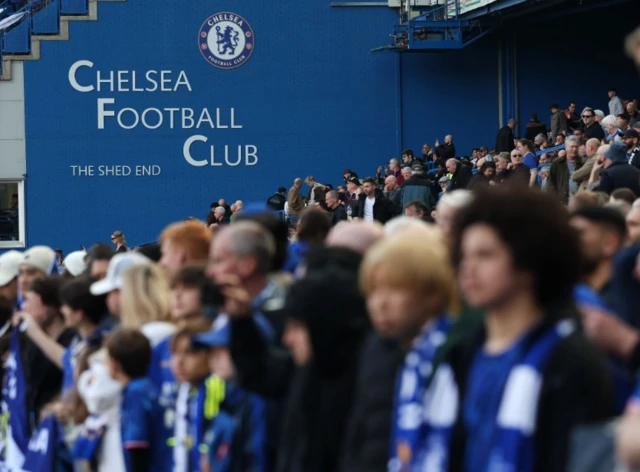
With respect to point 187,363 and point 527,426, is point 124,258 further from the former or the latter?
point 527,426

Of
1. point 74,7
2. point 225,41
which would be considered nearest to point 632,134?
point 225,41

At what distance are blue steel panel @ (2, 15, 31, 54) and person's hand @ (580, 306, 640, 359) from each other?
28.8 m

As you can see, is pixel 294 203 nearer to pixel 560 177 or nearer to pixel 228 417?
pixel 560 177

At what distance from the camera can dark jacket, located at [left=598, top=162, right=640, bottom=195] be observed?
464 inches

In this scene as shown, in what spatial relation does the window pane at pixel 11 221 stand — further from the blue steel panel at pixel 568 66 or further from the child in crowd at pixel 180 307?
the child in crowd at pixel 180 307

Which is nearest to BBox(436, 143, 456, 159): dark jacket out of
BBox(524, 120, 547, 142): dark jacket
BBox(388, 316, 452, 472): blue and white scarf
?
BBox(524, 120, 547, 142): dark jacket

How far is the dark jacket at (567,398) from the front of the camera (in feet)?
10.7

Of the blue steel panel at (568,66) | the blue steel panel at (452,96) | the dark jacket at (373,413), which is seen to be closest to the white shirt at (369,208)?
the blue steel panel at (452,96)

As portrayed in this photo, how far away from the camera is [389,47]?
3089 centimetres

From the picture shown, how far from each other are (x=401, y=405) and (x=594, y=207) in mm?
Result: 1854

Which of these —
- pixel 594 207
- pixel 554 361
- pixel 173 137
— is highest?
pixel 173 137

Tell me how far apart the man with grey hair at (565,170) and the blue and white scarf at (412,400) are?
11.8 metres

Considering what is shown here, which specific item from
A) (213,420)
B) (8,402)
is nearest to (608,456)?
(213,420)

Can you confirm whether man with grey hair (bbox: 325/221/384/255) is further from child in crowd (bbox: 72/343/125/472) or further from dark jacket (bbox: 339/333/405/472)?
child in crowd (bbox: 72/343/125/472)
